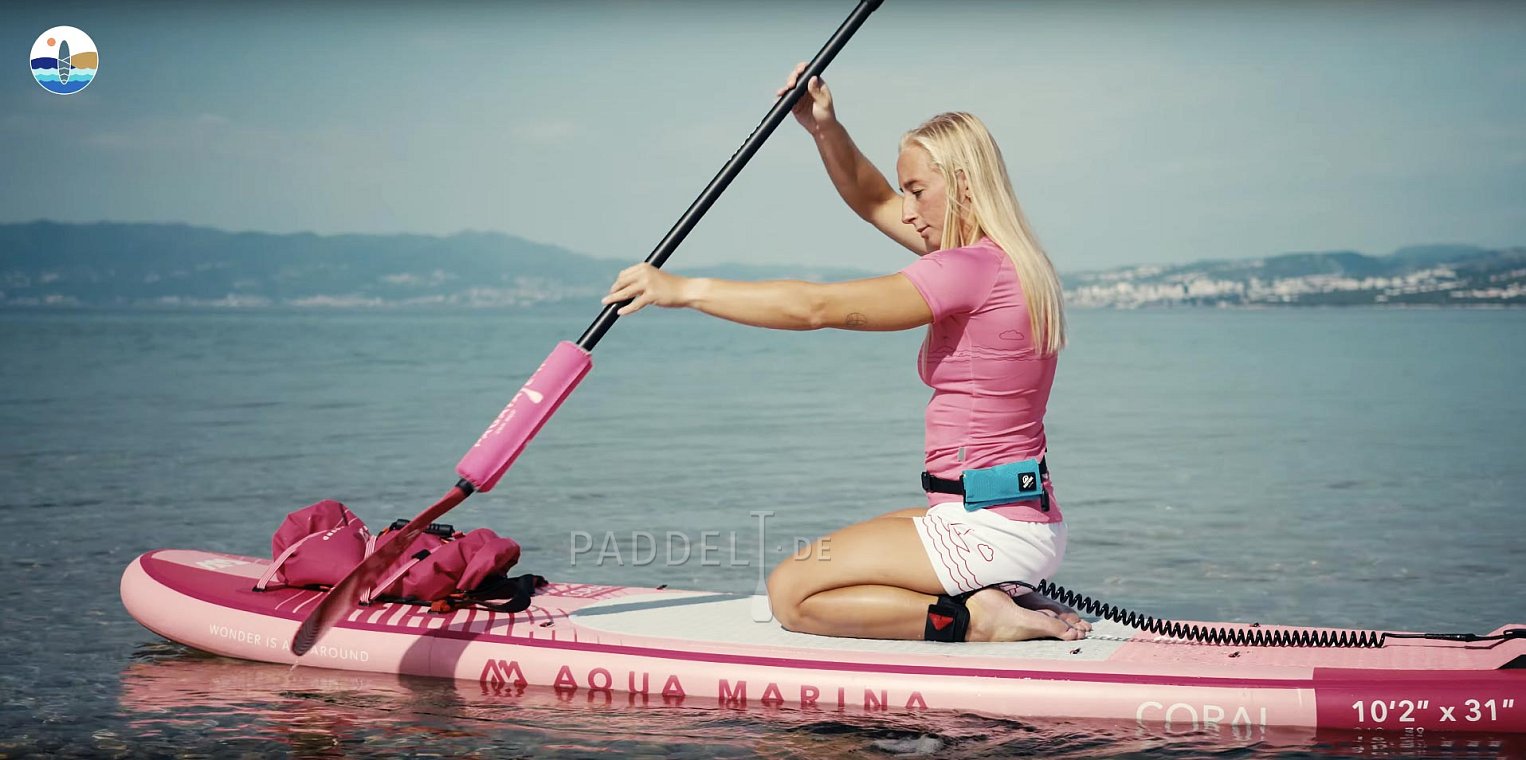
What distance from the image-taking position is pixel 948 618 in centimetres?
454

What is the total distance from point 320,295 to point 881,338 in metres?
63.7

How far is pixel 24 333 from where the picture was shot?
39.6 meters

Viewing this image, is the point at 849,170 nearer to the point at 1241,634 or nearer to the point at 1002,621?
the point at 1002,621

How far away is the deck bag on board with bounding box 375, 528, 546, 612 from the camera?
5.06m

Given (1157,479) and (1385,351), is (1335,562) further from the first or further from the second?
(1385,351)

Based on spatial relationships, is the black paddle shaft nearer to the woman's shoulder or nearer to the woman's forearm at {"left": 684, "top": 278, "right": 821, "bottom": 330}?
the woman's forearm at {"left": 684, "top": 278, "right": 821, "bottom": 330}

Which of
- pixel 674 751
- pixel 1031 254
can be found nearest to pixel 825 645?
pixel 674 751

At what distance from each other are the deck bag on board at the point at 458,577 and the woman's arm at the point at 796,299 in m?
1.33

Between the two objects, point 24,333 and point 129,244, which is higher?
point 129,244

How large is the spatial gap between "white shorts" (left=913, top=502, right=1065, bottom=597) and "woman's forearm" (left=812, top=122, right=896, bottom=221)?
3.92 feet

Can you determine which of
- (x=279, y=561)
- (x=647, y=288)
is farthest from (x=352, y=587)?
(x=647, y=288)

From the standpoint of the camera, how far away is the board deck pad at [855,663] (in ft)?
13.8

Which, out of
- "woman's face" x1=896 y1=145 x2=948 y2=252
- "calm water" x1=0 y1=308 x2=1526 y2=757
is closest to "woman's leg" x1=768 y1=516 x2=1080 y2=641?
"calm water" x1=0 y1=308 x2=1526 y2=757

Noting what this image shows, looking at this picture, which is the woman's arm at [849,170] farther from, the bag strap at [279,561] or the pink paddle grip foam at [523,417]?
the bag strap at [279,561]
